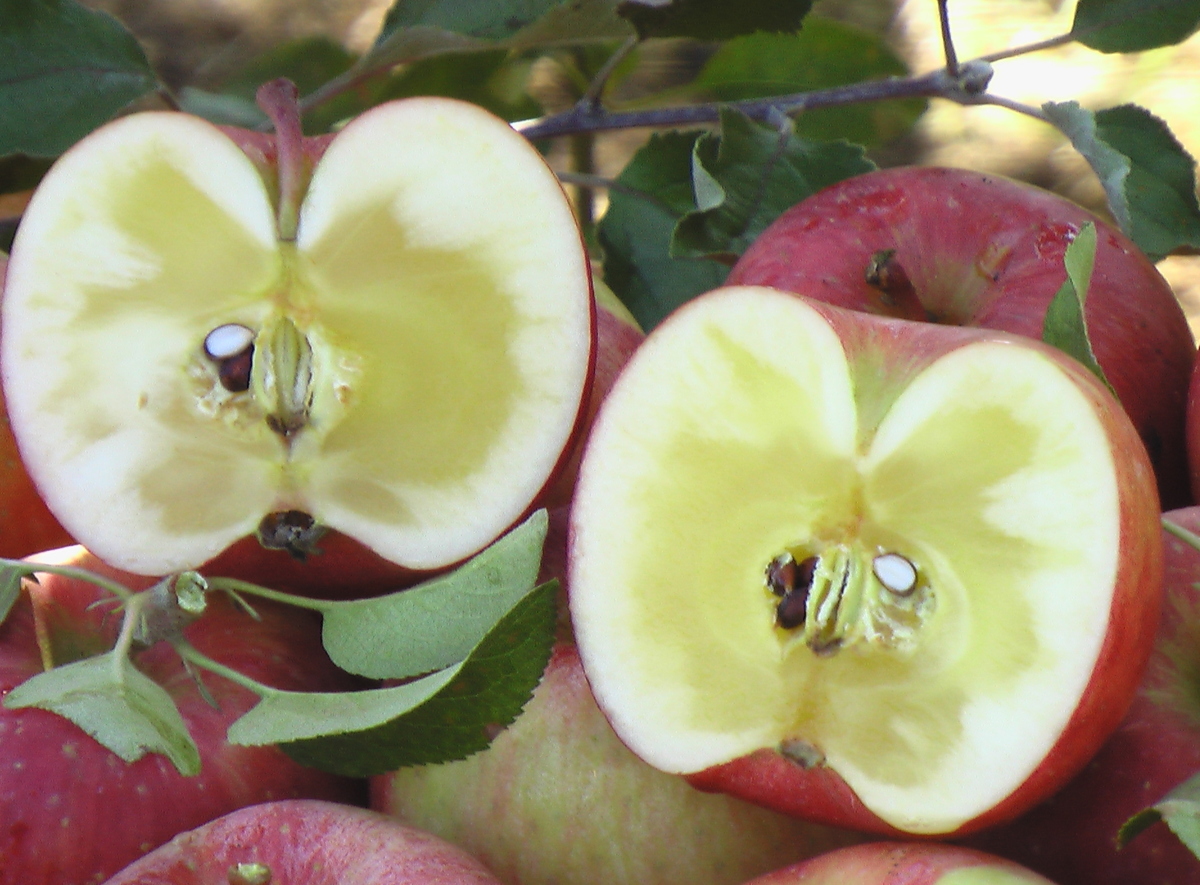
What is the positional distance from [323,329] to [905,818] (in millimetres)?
278

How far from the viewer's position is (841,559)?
1.36 ft

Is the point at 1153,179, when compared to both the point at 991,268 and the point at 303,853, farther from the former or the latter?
the point at 303,853

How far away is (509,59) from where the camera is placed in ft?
3.05

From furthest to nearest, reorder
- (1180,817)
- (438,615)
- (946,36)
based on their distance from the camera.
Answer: (946,36) → (438,615) → (1180,817)

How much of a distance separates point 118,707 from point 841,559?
0.24 m

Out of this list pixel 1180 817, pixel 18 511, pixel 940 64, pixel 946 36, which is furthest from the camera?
pixel 940 64

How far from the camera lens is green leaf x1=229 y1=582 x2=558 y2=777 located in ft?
1.29

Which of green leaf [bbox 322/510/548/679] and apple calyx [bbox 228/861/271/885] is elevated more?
green leaf [bbox 322/510/548/679]

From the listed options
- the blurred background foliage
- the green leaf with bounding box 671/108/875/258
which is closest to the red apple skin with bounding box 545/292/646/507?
the green leaf with bounding box 671/108/875/258

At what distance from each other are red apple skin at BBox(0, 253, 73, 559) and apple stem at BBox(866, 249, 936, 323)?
37 centimetres

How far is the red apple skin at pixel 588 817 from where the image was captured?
442 millimetres

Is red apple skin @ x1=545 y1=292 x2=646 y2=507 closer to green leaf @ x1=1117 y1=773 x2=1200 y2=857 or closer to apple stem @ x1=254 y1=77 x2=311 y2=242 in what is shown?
apple stem @ x1=254 y1=77 x2=311 y2=242

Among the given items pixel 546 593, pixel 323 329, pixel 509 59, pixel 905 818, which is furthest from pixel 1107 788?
pixel 509 59

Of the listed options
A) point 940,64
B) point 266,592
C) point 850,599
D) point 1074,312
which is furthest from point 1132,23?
point 940,64
